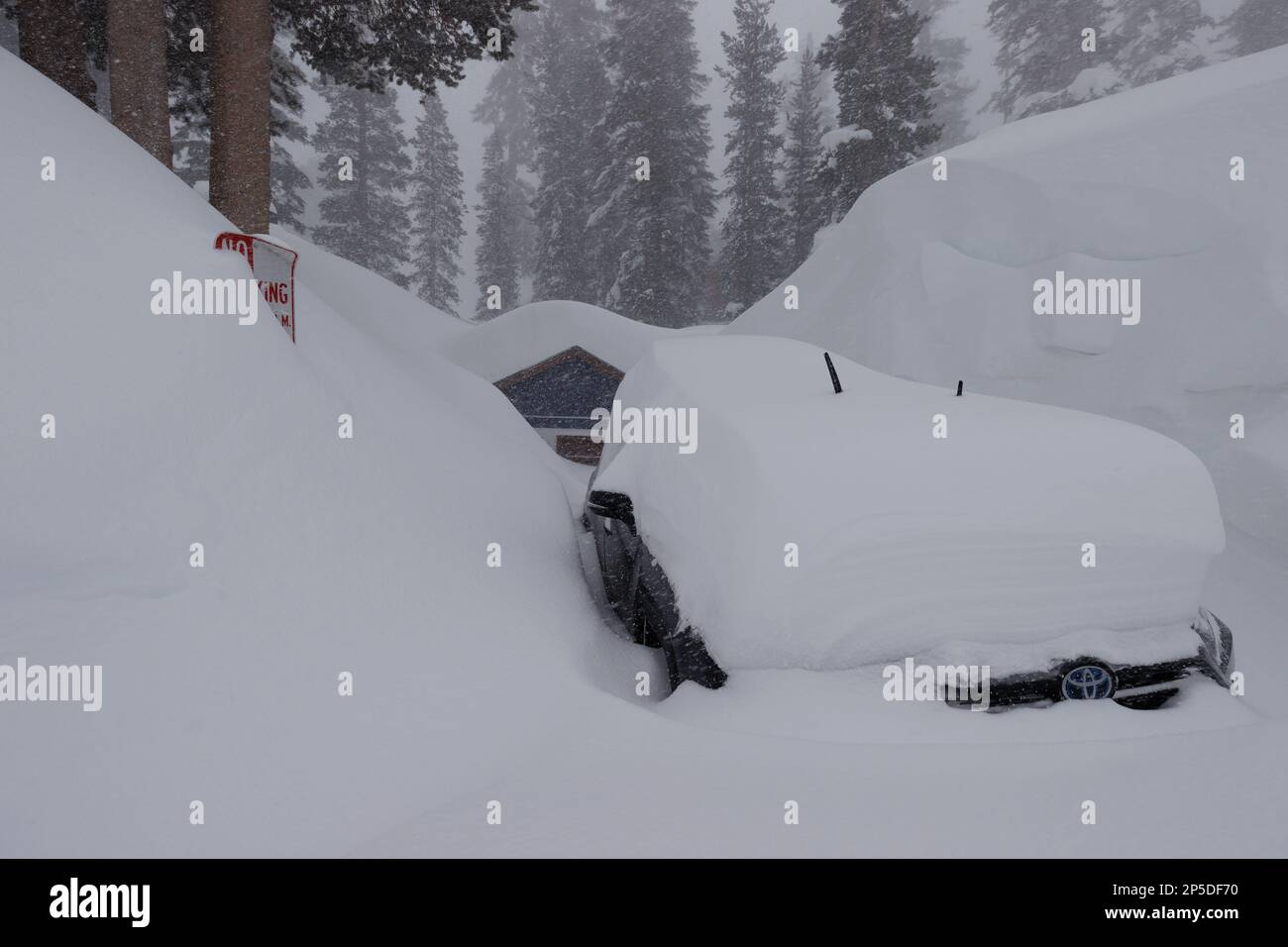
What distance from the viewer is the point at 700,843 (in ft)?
5.68

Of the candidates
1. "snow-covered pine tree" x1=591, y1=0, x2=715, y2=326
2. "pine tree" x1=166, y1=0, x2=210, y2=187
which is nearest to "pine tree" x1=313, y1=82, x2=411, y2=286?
"snow-covered pine tree" x1=591, y1=0, x2=715, y2=326

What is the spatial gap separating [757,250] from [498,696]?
23.8m

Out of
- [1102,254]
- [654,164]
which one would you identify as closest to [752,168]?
[654,164]

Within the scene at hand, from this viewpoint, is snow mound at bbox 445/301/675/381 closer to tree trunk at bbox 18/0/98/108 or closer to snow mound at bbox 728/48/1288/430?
snow mound at bbox 728/48/1288/430

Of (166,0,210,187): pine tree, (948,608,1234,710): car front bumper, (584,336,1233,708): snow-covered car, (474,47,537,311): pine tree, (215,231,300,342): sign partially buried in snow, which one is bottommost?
(948,608,1234,710): car front bumper

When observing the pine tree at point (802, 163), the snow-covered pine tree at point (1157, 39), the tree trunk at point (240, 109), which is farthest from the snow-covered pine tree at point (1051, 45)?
the tree trunk at point (240, 109)

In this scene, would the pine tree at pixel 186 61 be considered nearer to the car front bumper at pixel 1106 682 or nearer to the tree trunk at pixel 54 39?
the tree trunk at pixel 54 39

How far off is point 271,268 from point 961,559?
390cm

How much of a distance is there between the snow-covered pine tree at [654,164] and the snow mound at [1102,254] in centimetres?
1434

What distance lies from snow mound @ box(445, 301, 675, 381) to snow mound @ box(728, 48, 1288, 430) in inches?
234

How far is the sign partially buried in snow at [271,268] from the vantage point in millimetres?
3748

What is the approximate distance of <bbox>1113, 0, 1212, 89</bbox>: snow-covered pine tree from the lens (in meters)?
26.2

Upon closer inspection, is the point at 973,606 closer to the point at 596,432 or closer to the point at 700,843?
the point at 700,843
